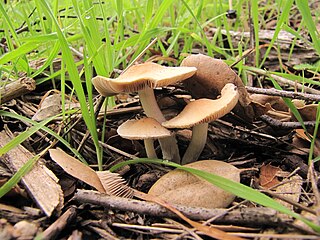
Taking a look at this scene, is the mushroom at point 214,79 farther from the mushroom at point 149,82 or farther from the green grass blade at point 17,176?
the green grass blade at point 17,176

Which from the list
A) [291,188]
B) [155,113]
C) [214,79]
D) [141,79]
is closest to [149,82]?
[141,79]

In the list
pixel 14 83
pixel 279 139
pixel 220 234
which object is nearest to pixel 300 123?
pixel 279 139

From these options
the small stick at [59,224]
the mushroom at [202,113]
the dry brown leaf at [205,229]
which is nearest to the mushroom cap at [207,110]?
the mushroom at [202,113]

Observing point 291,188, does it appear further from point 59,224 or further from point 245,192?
point 59,224

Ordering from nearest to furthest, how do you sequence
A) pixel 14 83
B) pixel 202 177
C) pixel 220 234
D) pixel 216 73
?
pixel 220 234
pixel 202 177
pixel 216 73
pixel 14 83

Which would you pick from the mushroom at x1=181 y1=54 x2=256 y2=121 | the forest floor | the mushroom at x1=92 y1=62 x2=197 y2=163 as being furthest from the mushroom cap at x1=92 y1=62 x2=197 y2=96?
the forest floor

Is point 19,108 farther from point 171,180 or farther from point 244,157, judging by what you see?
point 244,157

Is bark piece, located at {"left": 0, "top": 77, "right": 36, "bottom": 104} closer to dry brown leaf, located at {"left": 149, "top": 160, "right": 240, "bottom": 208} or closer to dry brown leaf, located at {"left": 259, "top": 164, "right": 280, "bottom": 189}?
dry brown leaf, located at {"left": 149, "top": 160, "right": 240, "bottom": 208}
